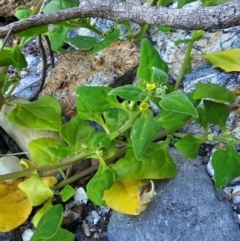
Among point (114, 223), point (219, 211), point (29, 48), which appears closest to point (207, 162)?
point (219, 211)

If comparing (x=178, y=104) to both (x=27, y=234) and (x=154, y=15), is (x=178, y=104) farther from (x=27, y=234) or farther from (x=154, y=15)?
(x=27, y=234)

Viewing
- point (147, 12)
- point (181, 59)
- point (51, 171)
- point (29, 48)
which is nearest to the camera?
point (147, 12)

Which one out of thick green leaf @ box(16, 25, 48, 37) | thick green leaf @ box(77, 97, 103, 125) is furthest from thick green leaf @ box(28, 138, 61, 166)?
thick green leaf @ box(16, 25, 48, 37)

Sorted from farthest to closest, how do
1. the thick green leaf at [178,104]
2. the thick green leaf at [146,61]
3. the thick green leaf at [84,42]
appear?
the thick green leaf at [84,42]
the thick green leaf at [146,61]
the thick green leaf at [178,104]

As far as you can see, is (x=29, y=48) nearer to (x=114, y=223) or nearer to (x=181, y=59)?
(x=181, y=59)

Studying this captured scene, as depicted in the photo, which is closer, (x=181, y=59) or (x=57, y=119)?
(x=57, y=119)

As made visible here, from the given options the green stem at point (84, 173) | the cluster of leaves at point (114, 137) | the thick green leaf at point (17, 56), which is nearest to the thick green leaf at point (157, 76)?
the cluster of leaves at point (114, 137)

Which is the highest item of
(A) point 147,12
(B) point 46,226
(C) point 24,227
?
(A) point 147,12

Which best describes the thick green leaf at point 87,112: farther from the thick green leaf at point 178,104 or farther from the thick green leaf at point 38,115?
the thick green leaf at point 178,104
